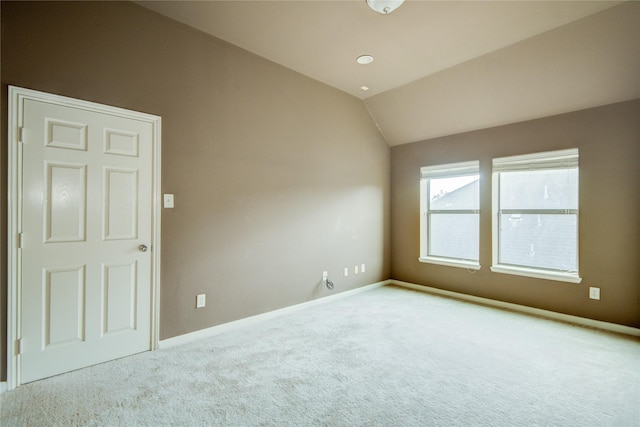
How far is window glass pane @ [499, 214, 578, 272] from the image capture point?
3453 millimetres

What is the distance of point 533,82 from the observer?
3.28 metres

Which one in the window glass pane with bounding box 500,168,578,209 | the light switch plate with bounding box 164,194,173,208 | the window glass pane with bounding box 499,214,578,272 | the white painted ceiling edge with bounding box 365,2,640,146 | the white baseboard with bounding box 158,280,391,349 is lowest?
the white baseboard with bounding box 158,280,391,349

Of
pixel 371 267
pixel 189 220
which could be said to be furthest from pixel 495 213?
pixel 189 220

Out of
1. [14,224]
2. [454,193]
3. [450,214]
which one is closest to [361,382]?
[14,224]

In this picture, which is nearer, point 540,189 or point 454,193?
point 540,189

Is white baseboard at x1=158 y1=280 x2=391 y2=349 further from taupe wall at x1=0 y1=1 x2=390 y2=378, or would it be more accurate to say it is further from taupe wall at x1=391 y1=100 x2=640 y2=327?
taupe wall at x1=391 y1=100 x2=640 y2=327

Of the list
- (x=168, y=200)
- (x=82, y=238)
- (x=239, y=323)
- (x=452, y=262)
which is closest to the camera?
(x=82, y=238)

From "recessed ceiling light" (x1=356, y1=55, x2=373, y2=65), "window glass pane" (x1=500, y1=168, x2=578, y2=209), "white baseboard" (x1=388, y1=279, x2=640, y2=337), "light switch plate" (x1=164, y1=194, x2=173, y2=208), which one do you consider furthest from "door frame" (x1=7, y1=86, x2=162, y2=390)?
"window glass pane" (x1=500, y1=168, x2=578, y2=209)

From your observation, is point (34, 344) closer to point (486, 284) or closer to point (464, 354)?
point (464, 354)

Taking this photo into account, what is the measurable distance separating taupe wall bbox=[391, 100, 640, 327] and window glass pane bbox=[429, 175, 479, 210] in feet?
0.56

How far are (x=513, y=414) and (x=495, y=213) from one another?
2.81 m

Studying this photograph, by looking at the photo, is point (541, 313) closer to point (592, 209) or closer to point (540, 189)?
point (592, 209)

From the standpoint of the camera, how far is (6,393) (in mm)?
1927

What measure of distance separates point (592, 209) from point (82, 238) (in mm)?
4952
